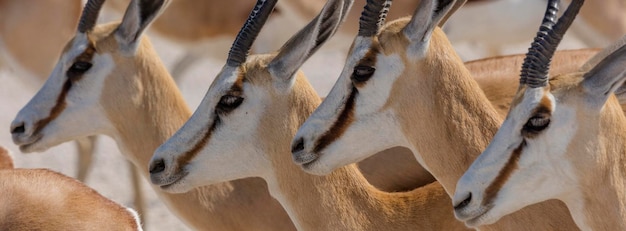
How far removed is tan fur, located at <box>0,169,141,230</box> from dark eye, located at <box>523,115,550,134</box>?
1.12 m

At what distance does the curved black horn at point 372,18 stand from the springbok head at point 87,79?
1.05 metres

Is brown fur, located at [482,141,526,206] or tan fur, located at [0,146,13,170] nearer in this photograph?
brown fur, located at [482,141,526,206]

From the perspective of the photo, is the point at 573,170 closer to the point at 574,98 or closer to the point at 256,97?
the point at 574,98

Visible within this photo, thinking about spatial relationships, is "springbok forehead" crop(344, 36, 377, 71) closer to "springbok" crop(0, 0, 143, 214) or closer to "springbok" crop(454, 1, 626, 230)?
"springbok" crop(454, 1, 626, 230)

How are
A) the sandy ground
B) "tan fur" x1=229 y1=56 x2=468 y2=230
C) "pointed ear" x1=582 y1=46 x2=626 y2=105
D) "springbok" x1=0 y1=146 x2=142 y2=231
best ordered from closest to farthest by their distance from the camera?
"pointed ear" x1=582 y1=46 x2=626 y2=105 < "springbok" x1=0 y1=146 x2=142 y2=231 < "tan fur" x1=229 y1=56 x2=468 y2=230 < the sandy ground

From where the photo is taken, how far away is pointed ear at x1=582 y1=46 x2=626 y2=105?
9.54 feet

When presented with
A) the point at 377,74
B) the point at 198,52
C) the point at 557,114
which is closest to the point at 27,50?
the point at 198,52

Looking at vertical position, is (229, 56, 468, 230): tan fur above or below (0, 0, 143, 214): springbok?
above

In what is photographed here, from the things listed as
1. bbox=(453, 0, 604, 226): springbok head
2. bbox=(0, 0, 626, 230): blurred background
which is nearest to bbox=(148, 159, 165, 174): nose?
bbox=(453, 0, 604, 226): springbok head

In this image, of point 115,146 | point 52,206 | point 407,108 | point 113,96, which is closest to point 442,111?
point 407,108

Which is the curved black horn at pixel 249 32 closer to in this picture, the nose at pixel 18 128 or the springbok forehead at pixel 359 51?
the springbok forehead at pixel 359 51

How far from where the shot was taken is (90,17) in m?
4.40

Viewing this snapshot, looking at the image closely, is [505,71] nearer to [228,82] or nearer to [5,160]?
[228,82]

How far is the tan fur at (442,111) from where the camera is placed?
3400mm
